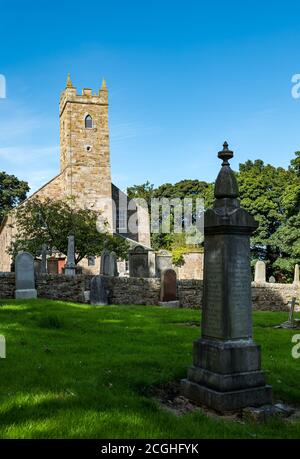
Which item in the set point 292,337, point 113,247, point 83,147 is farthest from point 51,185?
point 292,337

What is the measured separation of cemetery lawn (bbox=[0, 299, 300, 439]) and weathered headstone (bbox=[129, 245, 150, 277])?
7.73 m

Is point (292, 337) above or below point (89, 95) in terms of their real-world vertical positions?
below

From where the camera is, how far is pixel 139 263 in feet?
61.1

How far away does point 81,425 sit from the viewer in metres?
4.15

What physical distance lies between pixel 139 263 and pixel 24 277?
5.09m

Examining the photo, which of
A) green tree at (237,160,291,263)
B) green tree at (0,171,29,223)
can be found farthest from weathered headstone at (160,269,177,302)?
green tree at (0,171,29,223)

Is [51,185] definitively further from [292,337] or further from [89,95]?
[292,337]

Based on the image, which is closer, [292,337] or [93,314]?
[292,337]

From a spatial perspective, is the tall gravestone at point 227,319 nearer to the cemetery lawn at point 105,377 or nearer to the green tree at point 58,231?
the cemetery lawn at point 105,377

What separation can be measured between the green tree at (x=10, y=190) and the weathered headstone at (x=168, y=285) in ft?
149

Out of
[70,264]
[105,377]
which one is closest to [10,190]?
[70,264]
